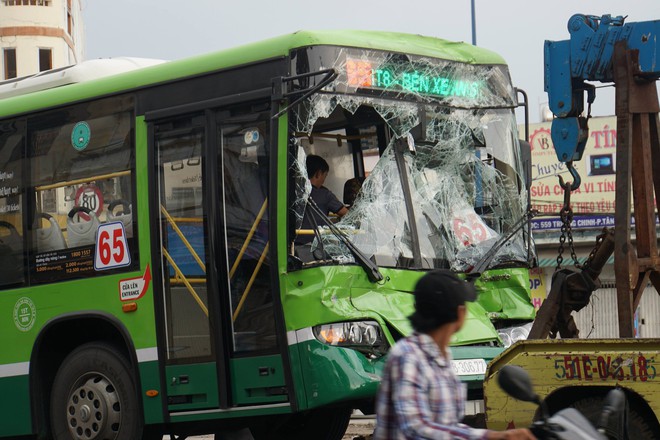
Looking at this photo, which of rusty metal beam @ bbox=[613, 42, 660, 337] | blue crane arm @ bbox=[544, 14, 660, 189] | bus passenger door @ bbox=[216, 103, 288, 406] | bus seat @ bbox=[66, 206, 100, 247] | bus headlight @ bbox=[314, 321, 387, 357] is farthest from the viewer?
bus seat @ bbox=[66, 206, 100, 247]

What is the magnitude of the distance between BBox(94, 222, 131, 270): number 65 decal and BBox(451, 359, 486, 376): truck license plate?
2.89m

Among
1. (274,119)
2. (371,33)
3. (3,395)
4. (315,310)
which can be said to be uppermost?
(371,33)

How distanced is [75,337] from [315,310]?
2.81 meters

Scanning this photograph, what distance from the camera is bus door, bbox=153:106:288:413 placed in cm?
952

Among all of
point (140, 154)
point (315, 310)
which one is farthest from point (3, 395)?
point (315, 310)

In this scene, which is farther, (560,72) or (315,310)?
(560,72)

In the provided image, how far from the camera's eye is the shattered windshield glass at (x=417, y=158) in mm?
9492

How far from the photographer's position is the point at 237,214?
382 inches

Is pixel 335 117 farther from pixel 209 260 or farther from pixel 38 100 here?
pixel 38 100

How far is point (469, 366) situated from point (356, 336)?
898mm

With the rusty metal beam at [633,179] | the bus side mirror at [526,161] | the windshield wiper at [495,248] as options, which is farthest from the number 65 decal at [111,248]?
the rusty metal beam at [633,179]

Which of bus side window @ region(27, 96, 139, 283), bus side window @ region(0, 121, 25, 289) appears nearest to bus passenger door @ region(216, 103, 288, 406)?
bus side window @ region(27, 96, 139, 283)

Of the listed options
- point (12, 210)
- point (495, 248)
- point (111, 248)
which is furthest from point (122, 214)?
point (495, 248)

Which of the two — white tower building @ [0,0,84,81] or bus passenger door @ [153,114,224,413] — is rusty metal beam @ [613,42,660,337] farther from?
white tower building @ [0,0,84,81]
